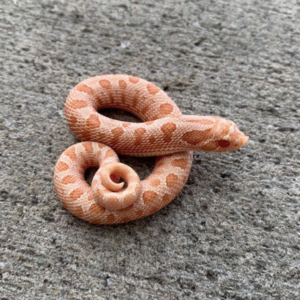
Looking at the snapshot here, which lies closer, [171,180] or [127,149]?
[171,180]

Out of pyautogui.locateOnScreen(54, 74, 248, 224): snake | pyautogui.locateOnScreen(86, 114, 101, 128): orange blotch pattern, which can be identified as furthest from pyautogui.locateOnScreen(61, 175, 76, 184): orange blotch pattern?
pyautogui.locateOnScreen(86, 114, 101, 128): orange blotch pattern

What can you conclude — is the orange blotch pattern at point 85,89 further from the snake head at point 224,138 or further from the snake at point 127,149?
the snake head at point 224,138

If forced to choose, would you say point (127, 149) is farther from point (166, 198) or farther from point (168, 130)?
point (166, 198)

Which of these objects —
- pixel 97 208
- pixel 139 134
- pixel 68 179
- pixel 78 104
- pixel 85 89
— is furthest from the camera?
pixel 85 89

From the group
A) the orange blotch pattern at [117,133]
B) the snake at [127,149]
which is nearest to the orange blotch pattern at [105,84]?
the snake at [127,149]

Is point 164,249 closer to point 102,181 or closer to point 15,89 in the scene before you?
point 102,181

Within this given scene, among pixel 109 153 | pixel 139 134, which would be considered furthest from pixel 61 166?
pixel 139 134

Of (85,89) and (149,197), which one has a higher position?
(85,89)

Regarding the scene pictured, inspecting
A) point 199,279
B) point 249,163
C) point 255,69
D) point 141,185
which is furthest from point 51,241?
point 255,69
